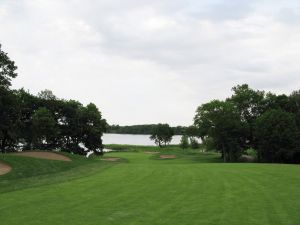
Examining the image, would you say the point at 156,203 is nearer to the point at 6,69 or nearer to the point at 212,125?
the point at 6,69

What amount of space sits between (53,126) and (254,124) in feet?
97.3

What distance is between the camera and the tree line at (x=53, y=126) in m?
51.6

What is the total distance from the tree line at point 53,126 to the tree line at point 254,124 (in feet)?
58.4

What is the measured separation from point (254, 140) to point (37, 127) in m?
33.3

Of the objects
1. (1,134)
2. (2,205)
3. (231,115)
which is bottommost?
(2,205)

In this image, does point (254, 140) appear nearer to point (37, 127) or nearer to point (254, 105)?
point (254, 105)

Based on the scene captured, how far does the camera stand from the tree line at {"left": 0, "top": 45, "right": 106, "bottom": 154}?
51.6 meters

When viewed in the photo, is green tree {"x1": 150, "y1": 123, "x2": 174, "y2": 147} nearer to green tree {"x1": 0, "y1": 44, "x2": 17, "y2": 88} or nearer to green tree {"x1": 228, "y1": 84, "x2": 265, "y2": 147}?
green tree {"x1": 228, "y1": 84, "x2": 265, "y2": 147}

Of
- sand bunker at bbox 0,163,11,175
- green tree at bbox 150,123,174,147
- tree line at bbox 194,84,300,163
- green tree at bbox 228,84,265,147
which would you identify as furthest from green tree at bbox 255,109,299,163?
green tree at bbox 150,123,174,147

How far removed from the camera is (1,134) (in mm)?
50719

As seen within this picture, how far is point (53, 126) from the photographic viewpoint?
5266 centimetres

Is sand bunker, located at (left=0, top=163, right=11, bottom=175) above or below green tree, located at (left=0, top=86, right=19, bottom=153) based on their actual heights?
below

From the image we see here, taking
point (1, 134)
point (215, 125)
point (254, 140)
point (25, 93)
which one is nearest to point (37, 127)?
point (1, 134)

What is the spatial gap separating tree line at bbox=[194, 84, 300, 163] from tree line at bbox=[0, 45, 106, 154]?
58.4 ft
